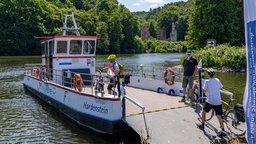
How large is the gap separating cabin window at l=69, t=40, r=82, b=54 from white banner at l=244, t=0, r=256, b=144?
11.8 meters

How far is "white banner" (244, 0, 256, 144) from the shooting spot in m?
4.47

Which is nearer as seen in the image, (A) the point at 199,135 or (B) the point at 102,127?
(A) the point at 199,135

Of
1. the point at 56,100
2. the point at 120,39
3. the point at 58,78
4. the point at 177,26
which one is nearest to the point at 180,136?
the point at 56,100

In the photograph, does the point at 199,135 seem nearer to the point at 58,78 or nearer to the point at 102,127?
the point at 102,127

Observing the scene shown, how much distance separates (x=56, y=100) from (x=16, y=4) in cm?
7427

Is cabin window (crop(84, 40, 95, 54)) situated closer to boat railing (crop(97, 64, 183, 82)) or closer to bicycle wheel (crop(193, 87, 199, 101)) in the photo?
boat railing (crop(97, 64, 183, 82))

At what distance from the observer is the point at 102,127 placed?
10.2 metres

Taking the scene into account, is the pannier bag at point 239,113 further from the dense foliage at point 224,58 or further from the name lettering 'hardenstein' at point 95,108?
the dense foliage at point 224,58

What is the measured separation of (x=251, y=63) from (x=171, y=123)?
16.6ft

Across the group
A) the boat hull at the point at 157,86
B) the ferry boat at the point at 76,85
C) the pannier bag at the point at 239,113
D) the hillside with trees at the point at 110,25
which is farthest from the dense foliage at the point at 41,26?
the pannier bag at the point at 239,113

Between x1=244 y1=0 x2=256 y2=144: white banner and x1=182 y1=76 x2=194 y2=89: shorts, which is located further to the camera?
x1=182 y1=76 x2=194 y2=89: shorts

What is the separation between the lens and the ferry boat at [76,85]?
998 cm

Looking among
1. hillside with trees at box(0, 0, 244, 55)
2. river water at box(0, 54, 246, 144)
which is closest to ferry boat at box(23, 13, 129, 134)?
river water at box(0, 54, 246, 144)

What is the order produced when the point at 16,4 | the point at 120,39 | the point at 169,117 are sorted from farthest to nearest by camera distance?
the point at 120,39, the point at 16,4, the point at 169,117
